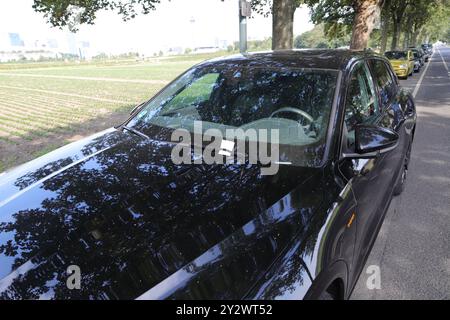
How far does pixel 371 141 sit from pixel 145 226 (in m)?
1.40

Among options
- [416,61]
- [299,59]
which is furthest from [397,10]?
[299,59]

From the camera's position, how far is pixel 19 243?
5.01 feet

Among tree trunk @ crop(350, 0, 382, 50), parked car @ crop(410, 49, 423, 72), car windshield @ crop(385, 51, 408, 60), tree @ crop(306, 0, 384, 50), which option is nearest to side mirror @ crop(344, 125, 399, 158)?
tree @ crop(306, 0, 384, 50)

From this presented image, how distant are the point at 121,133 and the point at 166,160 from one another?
32.3 inches

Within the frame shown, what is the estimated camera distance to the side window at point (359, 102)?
238 cm

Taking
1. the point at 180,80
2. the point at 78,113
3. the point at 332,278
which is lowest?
the point at 78,113

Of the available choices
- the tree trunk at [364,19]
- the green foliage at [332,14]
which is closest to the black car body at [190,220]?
the tree trunk at [364,19]

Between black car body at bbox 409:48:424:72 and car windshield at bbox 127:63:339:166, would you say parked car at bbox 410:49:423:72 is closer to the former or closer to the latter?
black car body at bbox 409:48:424:72

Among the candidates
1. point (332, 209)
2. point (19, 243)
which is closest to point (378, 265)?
point (332, 209)

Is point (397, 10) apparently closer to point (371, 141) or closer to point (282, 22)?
point (282, 22)

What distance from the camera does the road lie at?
8.77 feet

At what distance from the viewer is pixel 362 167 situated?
2264 mm

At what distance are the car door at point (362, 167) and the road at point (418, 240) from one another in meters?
0.49
